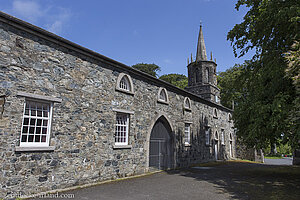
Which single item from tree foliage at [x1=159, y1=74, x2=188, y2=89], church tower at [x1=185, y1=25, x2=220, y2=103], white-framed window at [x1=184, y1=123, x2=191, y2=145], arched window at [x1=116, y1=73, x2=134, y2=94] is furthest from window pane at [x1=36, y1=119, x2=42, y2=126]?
tree foliage at [x1=159, y1=74, x2=188, y2=89]

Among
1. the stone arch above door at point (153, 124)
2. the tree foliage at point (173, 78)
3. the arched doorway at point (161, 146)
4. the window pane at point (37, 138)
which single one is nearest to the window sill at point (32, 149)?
the window pane at point (37, 138)

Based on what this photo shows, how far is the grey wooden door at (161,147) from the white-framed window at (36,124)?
6.69 metres

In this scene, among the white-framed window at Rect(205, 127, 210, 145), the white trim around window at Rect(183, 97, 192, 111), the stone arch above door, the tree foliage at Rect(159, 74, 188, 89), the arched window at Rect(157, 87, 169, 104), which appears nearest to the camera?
the stone arch above door

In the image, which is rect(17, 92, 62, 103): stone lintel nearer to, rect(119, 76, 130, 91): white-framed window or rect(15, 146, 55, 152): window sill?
rect(15, 146, 55, 152): window sill

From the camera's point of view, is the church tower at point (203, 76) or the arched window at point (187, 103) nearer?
the arched window at point (187, 103)

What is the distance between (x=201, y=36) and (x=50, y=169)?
2540 cm

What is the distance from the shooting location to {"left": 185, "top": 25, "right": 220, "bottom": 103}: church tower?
26031 mm

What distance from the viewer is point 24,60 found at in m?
7.07

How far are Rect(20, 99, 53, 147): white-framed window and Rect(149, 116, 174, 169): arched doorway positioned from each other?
669 cm

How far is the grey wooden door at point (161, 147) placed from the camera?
13.0 meters

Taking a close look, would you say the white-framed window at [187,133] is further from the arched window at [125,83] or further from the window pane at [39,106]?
the window pane at [39,106]

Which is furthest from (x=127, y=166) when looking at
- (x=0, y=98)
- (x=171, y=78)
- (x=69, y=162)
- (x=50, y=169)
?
(x=171, y=78)

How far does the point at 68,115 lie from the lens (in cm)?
814

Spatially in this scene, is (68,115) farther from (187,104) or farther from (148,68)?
(148,68)
